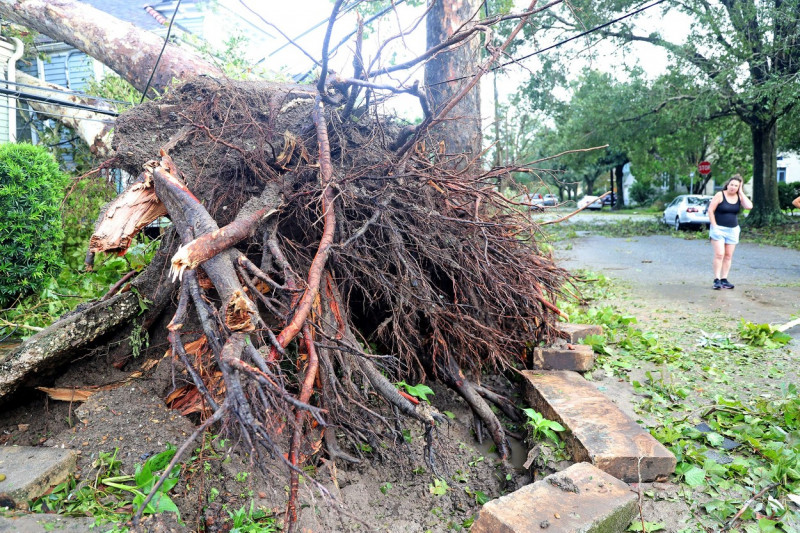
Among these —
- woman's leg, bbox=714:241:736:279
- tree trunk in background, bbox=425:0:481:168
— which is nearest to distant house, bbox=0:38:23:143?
tree trunk in background, bbox=425:0:481:168

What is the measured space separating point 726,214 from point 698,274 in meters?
1.91

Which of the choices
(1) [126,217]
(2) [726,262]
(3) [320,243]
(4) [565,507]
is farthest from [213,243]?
(2) [726,262]

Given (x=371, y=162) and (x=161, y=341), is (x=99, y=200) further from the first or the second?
(x=371, y=162)

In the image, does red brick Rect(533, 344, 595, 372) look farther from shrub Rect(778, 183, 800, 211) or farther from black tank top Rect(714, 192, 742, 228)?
shrub Rect(778, 183, 800, 211)

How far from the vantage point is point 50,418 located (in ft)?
9.90

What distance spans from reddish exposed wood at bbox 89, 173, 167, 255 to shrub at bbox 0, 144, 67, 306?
331cm

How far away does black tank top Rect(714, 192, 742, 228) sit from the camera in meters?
7.28

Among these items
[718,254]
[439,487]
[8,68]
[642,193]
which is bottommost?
[439,487]

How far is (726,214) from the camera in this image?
24.0ft

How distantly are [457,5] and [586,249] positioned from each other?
9656mm

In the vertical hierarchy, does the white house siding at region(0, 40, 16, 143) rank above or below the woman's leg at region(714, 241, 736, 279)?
above

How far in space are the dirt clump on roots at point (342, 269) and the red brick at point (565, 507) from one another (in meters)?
0.51

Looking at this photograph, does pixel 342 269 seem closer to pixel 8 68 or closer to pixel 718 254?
pixel 718 254

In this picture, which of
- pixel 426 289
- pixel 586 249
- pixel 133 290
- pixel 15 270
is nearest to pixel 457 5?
pixel 426 289
